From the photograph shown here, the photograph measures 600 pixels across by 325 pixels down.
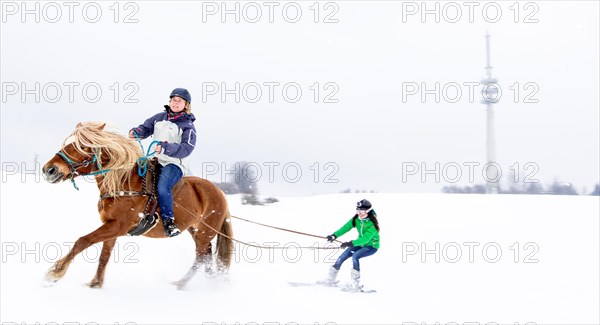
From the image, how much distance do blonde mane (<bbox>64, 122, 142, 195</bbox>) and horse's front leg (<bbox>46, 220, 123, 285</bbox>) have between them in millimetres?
487

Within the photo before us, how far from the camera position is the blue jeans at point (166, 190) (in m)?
6.14

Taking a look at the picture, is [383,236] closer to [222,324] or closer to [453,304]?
[453,304]

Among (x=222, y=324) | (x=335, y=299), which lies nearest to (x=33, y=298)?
(x=222, y=324)

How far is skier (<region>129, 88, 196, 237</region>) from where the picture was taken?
6.18 meters

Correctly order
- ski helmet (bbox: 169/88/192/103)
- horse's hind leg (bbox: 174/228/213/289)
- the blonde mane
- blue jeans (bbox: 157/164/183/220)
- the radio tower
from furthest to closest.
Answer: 1. the radio tower
2. horse's hind leg (bbox: 174/228/213/289)
3. ski helmet (bbox: 169/88/192/103)
4. blue jeans (bbox: 157/164/183/220)
5. the blonde mane

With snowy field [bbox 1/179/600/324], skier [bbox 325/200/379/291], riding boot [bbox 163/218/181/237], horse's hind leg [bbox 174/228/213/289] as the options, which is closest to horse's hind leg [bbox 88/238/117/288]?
snowy field [bbox 1/179/600/324]

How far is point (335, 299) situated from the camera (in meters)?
6.63

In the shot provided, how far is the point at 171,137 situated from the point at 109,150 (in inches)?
35.0

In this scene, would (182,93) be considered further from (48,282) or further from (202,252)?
(48,282)

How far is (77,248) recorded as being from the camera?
5.27 metres

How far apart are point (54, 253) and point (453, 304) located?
6938 millimetres

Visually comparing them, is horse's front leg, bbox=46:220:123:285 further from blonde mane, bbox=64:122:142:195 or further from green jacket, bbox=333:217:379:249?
green jacket, bbox=333:217:379:249

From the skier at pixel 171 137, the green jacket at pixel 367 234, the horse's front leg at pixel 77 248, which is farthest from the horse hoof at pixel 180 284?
the green jacket at pixel 367 234

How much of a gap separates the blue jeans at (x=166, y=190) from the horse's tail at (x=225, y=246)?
158cm
